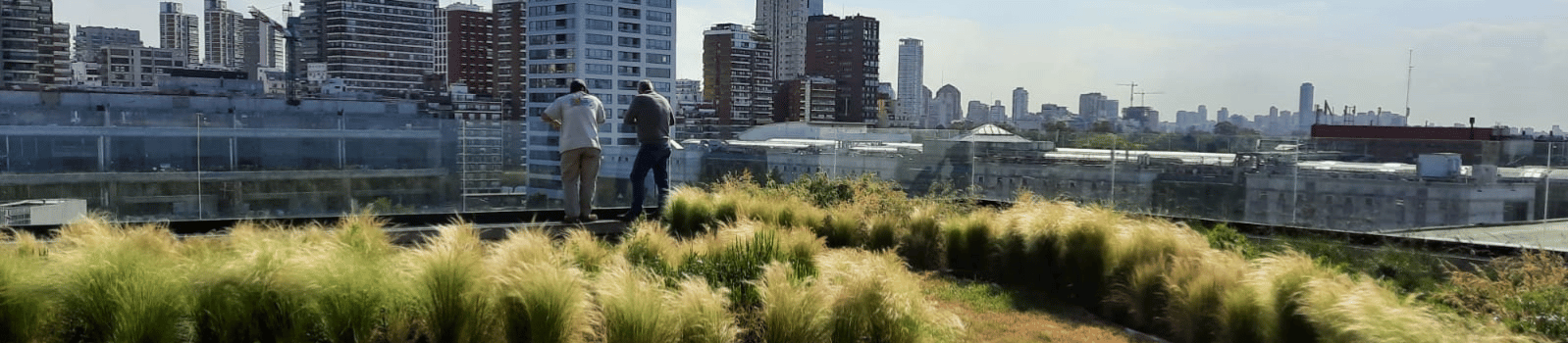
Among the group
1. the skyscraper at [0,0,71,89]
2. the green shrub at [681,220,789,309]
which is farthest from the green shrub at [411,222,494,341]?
the skyscraper at [0,0,71,89]

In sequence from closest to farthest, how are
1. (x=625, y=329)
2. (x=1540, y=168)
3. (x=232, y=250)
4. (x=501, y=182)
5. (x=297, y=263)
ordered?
(x=625, y=329)
(x=297, y=263)
(x=232, y=250)
(x=1540, y=168)
(x=501, y=182)

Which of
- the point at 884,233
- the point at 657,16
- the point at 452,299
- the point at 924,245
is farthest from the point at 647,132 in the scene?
the point at 657,16

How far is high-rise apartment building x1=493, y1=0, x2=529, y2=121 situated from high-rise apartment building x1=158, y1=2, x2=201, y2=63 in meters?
49.8

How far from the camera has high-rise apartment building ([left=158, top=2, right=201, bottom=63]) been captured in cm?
17500

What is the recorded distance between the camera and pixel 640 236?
7.02m

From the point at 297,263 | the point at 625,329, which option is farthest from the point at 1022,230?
the point at 297,263

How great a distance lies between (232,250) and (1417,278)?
7.87m

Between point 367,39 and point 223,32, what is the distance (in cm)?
2256

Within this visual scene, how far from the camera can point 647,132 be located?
10.6 meters

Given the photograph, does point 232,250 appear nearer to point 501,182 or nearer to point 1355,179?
point 501,182

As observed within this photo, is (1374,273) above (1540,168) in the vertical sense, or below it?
below

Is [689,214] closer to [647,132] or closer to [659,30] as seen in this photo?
[647,132]

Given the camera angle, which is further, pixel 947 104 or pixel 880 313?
pixel 947 104

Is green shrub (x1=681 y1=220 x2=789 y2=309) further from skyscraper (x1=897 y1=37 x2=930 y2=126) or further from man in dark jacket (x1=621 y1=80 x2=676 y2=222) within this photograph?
skyscraper (x1=897 y1=37 x2=930 y2=126)
